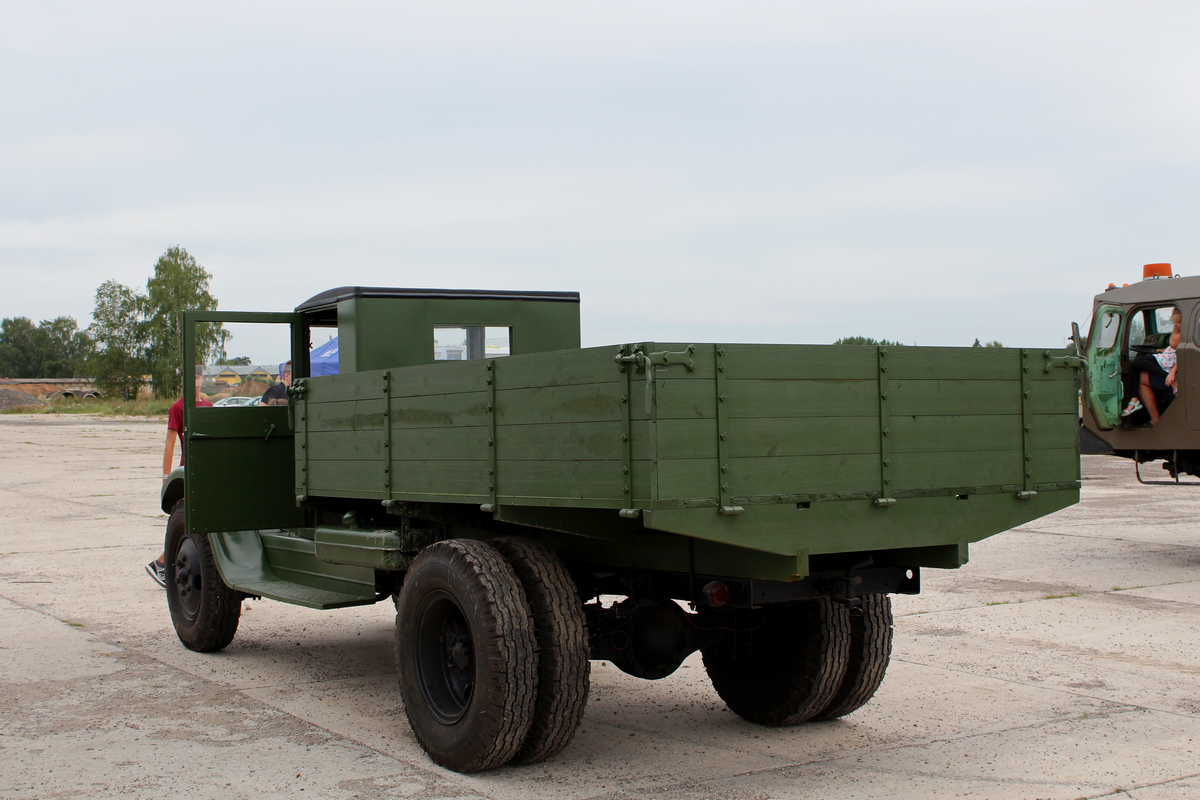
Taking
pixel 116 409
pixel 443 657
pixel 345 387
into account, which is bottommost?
pixel 443 657

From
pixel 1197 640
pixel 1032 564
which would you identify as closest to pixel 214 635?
pixel 1197 640

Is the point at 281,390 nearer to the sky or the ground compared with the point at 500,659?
nearer to the sky

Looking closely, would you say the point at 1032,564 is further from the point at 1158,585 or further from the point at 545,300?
the point at 545,300

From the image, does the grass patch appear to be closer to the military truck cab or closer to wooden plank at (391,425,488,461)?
the military truck cab

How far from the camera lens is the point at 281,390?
7.19 m

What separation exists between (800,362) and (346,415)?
2.53 metres

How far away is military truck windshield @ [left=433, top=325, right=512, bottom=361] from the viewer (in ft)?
21.7

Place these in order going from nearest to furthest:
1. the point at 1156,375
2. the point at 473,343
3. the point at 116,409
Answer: the point at 473,343
the point at 1156,375
the point at 116,409

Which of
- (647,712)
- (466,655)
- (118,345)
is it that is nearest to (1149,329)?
(647,712)

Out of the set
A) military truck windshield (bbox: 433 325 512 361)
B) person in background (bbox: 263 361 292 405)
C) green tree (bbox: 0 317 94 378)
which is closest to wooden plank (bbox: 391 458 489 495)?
military truck windshield (bbox: 433 325 512 361)

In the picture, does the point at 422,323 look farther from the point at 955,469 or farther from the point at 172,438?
the point at 172,438

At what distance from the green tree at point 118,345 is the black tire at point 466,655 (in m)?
97.4

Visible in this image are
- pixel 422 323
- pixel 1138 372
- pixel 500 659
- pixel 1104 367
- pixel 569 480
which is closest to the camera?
pixel 569 480

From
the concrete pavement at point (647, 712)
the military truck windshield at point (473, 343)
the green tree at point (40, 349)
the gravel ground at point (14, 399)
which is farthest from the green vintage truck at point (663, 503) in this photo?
the green tree at point (40, 349)
